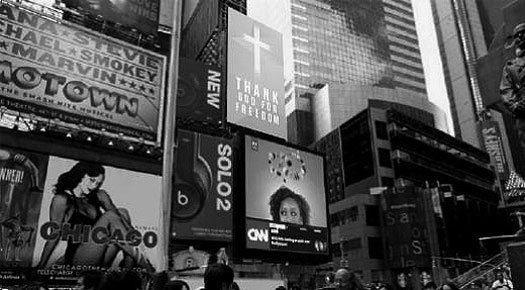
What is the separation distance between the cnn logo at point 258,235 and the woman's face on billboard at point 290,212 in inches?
66.2

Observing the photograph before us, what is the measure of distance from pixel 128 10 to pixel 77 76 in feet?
16.0

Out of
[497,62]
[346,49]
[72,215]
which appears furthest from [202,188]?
[346,49]

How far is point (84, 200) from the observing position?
62.2 ft

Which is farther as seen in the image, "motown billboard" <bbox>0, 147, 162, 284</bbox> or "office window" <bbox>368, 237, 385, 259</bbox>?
"office window" <bbox>368, 237, 385, 259</bbox>

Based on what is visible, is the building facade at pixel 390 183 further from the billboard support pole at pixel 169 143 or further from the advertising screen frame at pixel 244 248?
the billboard support pole at pixel 169 143

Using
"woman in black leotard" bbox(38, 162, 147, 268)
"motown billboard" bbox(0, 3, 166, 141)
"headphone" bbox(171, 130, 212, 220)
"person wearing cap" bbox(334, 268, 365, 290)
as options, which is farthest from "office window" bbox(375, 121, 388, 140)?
"person wearing cap" bbox(334, 268, 365, 290)

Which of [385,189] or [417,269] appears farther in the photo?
[385,189]

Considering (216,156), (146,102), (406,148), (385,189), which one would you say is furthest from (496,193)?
(146,102)

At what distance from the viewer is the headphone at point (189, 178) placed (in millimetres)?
23391

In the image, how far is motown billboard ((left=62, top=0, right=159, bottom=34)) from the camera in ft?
70.5

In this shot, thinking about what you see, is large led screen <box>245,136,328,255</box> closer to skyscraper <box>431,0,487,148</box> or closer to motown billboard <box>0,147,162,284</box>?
motown billboard <box>0,147,162,284</box>

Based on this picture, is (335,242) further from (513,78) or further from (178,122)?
(513,78)

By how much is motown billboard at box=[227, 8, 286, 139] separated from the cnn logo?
8.11 m

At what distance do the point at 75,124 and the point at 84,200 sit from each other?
10.6 ft
